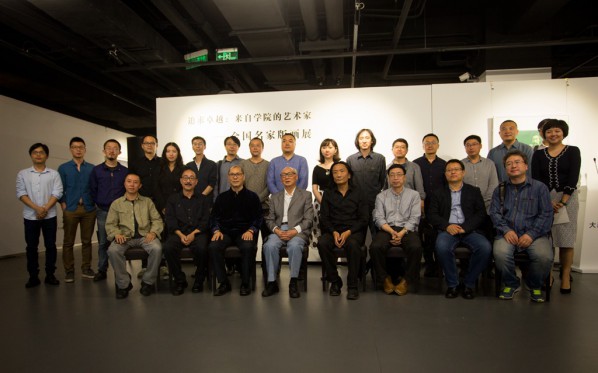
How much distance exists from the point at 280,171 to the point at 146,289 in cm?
191

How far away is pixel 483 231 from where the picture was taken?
3525 millimetres

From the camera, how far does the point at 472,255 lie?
3.33 meters

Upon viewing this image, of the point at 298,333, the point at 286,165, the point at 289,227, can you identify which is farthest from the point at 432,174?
the point at 298,333

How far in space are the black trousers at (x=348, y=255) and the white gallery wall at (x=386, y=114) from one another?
1834mm

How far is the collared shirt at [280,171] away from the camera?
4.34 metres

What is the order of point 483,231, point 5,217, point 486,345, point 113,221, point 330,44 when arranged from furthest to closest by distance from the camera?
1. point 5,217
2. point 330,44
3. point 113,221
4. point 483,231
5. point 486,345

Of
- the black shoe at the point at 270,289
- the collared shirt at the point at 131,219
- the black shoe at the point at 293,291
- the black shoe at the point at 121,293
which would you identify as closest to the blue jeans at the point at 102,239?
the collared shirt at the point at 131,219

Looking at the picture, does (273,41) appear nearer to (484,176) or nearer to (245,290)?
(484,176)

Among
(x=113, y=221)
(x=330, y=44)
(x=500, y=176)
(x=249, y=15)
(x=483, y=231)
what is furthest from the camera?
(x=330, y=44)

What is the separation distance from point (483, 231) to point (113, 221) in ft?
12.1

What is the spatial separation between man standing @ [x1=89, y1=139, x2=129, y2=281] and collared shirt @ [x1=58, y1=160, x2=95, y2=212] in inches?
3.5

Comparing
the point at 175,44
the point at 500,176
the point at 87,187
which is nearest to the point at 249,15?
the point at 175,44

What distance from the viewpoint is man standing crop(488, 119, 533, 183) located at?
401cm

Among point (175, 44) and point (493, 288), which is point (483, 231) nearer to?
point (493, 288)
